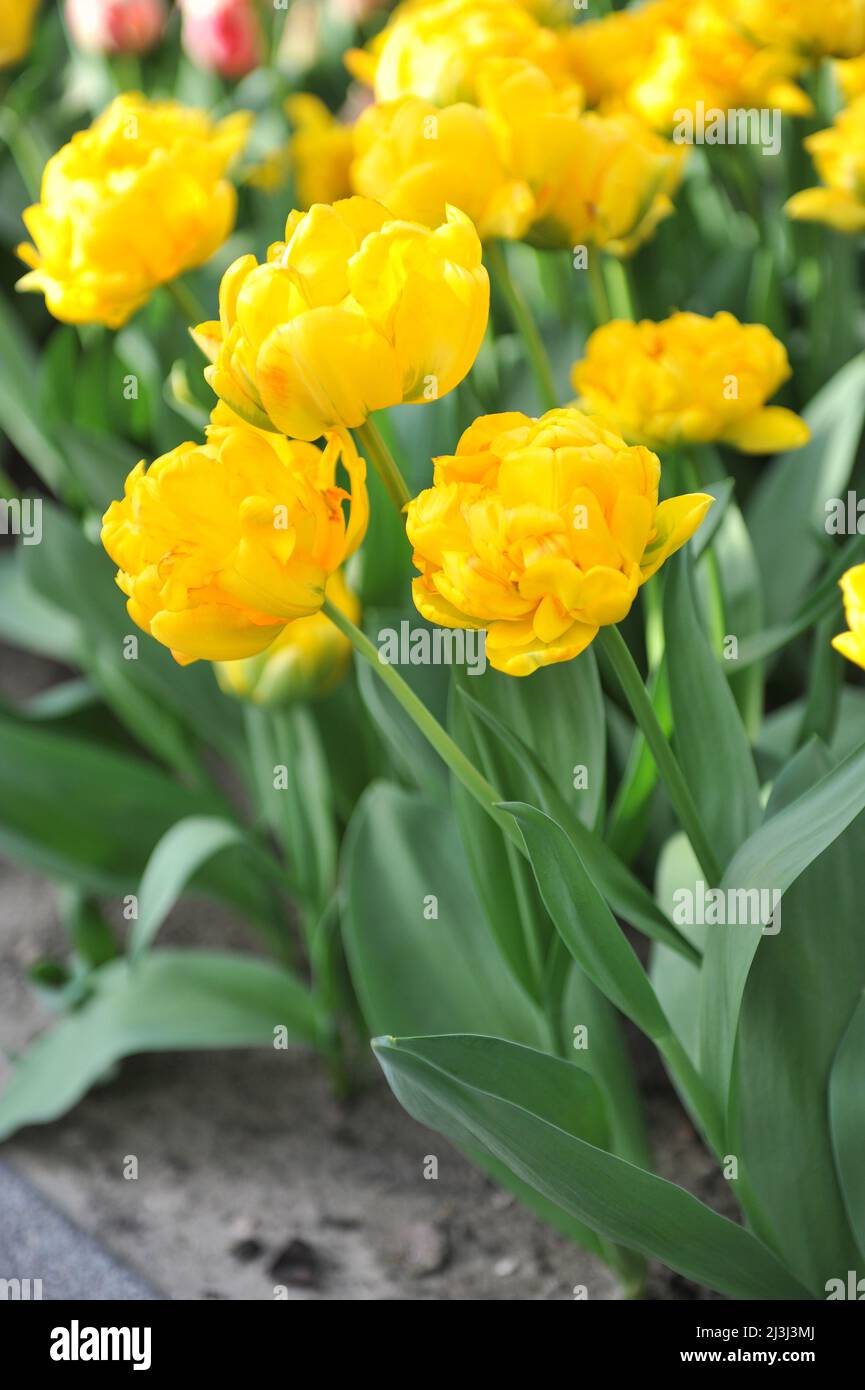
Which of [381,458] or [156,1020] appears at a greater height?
[381,458]

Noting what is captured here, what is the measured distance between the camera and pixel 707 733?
69cm

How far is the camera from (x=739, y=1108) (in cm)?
70

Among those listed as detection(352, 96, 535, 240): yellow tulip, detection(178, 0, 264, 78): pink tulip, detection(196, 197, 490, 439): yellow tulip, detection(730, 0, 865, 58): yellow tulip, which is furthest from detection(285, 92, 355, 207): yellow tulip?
detection(196, 197, 490, 439): yellow tulip

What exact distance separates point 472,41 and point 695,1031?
55 cm

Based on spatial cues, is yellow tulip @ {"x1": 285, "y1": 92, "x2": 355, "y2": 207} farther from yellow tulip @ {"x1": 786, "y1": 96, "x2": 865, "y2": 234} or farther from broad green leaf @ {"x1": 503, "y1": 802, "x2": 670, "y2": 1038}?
broad green leaf @ {"x1": 503, "y1": 802, "x2": 670, "y2": 1038}

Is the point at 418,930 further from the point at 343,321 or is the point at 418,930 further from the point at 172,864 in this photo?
the point at 343,321

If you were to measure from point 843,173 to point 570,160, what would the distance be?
0.21m

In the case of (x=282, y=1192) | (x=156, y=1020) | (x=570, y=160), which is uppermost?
(x=570, y=160)

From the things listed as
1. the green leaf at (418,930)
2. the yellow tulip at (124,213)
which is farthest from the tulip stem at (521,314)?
the green leaf at (418,930)

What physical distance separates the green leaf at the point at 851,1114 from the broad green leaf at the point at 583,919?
0.27ft

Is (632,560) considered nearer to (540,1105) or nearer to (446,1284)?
(540,1105)

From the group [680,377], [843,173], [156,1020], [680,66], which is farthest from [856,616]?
[156,1020]

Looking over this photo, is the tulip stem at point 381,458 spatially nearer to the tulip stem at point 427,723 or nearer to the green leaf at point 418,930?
the tulip stem at point 427,723

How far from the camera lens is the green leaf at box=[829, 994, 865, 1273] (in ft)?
2.18
